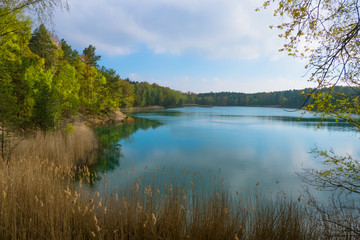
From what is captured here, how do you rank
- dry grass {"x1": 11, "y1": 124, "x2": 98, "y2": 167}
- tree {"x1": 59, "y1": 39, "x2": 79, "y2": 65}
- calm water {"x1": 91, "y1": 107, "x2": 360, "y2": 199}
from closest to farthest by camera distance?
dry grass {"x1": 11, "y1": 124, "x2": 98, "y2": 167}, calm water {"x1": 91, "y1": 107, "x2": 360, "y2": 199}, tree {"x1": 59, "y1": 39, "x2": 79, "y2": 65}

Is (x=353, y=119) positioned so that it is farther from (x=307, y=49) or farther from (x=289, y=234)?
(x=289, y=234)

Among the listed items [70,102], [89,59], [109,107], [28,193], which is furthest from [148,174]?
[89,59]

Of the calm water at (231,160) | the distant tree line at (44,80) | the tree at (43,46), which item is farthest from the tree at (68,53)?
the calm water at (231,160)

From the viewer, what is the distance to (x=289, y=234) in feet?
12.2

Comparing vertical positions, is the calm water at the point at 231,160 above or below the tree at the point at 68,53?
below

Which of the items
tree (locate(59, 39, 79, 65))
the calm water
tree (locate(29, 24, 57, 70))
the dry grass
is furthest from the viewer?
tree (locate(59, 39, 79, 65))

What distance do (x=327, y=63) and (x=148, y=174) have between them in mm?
8672

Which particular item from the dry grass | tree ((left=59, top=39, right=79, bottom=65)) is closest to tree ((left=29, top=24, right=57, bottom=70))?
tree ((left=59, top=39, right=79, bottom=65))

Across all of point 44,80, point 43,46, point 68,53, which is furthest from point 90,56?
point 44,80

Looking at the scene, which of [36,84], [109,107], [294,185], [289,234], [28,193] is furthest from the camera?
[109,107]

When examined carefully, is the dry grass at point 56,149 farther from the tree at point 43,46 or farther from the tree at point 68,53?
the tree at point 68,53

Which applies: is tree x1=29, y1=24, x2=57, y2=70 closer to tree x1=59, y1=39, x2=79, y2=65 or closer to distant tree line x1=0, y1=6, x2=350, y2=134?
distant tree line x1=0, y1=6, x2=350, y2=134

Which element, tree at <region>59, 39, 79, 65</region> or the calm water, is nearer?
the calm water

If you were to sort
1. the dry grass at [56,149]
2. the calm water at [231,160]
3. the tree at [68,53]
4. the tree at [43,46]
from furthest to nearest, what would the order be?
the tree at [68,53], the tree at [43,46], the calm water at [231,160], the dry grass at [56,149]
